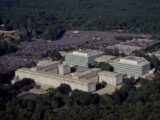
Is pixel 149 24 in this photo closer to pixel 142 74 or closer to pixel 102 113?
pixel 142 74

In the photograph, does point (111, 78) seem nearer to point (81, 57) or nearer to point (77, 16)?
point (81, 57)

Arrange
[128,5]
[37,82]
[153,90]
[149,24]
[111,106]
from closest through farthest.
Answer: [111,106] < [153,90] < [37,82] < [149,24] < [128,5]

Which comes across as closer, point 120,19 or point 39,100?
point 39,100

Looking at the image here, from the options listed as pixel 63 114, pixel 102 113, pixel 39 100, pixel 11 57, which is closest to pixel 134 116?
pixel 102 113

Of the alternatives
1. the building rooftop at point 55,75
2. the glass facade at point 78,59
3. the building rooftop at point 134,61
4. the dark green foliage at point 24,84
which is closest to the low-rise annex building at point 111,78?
the building rooftop at point 55,75

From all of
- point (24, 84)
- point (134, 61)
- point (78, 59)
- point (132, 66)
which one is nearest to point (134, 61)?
point (134, 61)

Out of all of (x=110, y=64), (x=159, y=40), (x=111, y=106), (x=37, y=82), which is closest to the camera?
(x=111, y=106)

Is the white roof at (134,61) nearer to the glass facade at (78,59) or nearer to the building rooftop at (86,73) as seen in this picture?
the building rooftop at (86,73)

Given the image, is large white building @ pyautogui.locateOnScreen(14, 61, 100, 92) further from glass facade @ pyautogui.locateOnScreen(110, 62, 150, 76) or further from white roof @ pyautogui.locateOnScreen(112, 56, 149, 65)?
white roof @ pyautogui.locateOnScreen(112, 56, 149, 65)
